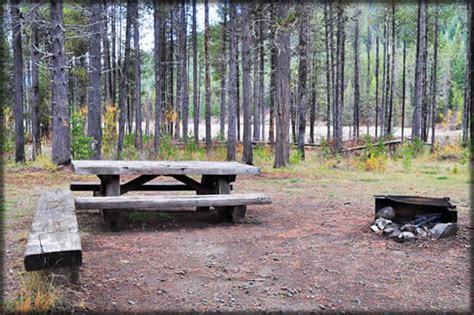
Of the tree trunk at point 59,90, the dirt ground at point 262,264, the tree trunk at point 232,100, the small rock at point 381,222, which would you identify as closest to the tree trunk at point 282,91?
the tree trunk at point 232,100

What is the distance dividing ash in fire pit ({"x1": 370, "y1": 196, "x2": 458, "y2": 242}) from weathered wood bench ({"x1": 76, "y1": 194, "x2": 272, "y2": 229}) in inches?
54.0

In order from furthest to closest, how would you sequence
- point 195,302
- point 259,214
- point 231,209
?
1. point 259,214
2. point 231,209
3. point 195,302

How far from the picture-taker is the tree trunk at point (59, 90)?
10180 mm

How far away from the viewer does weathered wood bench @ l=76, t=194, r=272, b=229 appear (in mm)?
4945

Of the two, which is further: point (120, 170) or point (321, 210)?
point (321, 210)

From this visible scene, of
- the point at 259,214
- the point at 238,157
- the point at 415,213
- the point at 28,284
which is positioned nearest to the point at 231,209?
the point at 259,214

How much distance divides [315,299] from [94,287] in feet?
5.10

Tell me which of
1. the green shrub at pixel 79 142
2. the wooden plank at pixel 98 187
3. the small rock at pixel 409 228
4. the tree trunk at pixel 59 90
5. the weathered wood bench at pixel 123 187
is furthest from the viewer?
the green shrub at pixel 79 142

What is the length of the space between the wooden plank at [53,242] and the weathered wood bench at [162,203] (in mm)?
790

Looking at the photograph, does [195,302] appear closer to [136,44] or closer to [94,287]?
[94,287]

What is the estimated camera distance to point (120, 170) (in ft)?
17.4

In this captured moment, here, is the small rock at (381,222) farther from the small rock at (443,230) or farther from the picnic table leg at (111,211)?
the picnic table leg at (111,211)

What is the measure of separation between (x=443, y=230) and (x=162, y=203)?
118 inches

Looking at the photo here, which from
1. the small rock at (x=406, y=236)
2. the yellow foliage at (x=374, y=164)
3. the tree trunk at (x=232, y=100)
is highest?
the tree trunk at (x=232, y=100)
